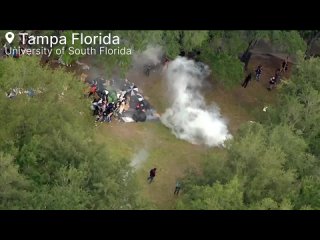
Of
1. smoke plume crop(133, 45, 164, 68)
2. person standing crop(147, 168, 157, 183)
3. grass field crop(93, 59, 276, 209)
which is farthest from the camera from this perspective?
smoke plume crop(133, 45, 164, 68)

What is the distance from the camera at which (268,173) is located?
34344mm

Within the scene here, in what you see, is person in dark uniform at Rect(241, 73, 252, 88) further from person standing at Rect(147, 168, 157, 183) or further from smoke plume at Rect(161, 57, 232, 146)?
person standing at Rect(147, 168, 157, 183)

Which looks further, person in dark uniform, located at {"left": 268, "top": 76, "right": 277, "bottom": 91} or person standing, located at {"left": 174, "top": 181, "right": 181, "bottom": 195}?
person in dark uniform, located at {"left": 268, "top": 76, "right": 277, "bottom": 91}

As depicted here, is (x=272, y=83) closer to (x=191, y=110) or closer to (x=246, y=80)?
(x=246, y=80)

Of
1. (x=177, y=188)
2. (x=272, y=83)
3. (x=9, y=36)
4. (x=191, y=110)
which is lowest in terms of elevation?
(x=177, y=188)

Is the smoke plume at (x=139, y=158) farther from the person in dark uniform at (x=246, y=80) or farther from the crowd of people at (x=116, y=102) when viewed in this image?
the person in dark uniform at (x=246, y=80)

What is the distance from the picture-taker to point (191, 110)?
46031mm

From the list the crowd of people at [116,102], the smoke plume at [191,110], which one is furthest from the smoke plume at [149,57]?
the crowd of people at [116,102]

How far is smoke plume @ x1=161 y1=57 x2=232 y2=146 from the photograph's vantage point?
44.9 meters

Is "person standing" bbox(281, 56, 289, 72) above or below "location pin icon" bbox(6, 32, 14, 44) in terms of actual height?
above

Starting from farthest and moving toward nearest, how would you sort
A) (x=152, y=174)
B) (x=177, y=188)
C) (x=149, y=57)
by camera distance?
(x=149, y=57)
(x=152, y=174)
(x=177, y=188)

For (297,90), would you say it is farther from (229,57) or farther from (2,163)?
(2,163)

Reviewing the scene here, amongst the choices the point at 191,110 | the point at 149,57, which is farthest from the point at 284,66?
the point at 149,57

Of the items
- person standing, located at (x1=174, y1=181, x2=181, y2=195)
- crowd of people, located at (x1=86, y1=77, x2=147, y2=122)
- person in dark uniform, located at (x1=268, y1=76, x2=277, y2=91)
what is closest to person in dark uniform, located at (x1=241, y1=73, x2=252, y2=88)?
person in dark uniform, located at (x1=268, y1=76, x2=277, y2=91)
